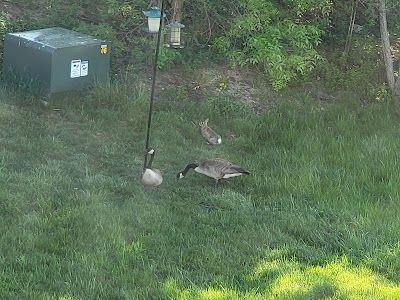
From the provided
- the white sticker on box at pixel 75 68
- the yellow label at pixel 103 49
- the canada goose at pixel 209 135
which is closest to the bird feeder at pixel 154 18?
the canada goose at pixel 209 135

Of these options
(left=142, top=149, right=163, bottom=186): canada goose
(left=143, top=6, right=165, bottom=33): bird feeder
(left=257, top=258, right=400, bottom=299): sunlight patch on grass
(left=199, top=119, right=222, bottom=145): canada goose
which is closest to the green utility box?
(left=199, top=119, right=222, bottom=145): canada goose

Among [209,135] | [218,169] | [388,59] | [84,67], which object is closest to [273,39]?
[388,59]

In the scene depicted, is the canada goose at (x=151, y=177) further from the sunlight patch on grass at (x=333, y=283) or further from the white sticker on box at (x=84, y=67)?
the white sticker on box at (x=84, y=67)

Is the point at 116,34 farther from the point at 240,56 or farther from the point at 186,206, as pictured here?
the point at 186,206

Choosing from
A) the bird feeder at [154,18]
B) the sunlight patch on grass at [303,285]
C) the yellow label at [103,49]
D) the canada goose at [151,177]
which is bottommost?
the canada goose at [151,177]

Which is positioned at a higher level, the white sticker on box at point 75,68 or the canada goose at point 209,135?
the white sticker on box at point 75,68

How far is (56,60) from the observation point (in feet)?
27.8

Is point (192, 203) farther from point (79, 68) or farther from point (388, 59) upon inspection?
point (388, 59)

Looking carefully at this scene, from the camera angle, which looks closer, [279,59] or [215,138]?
[215,138]

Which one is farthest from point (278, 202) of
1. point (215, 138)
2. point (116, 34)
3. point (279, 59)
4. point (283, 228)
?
point (116, 34)

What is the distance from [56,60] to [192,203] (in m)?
2.89

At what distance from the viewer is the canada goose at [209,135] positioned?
8.19m

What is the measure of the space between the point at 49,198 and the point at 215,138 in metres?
2.46

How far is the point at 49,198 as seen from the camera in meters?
6.31
